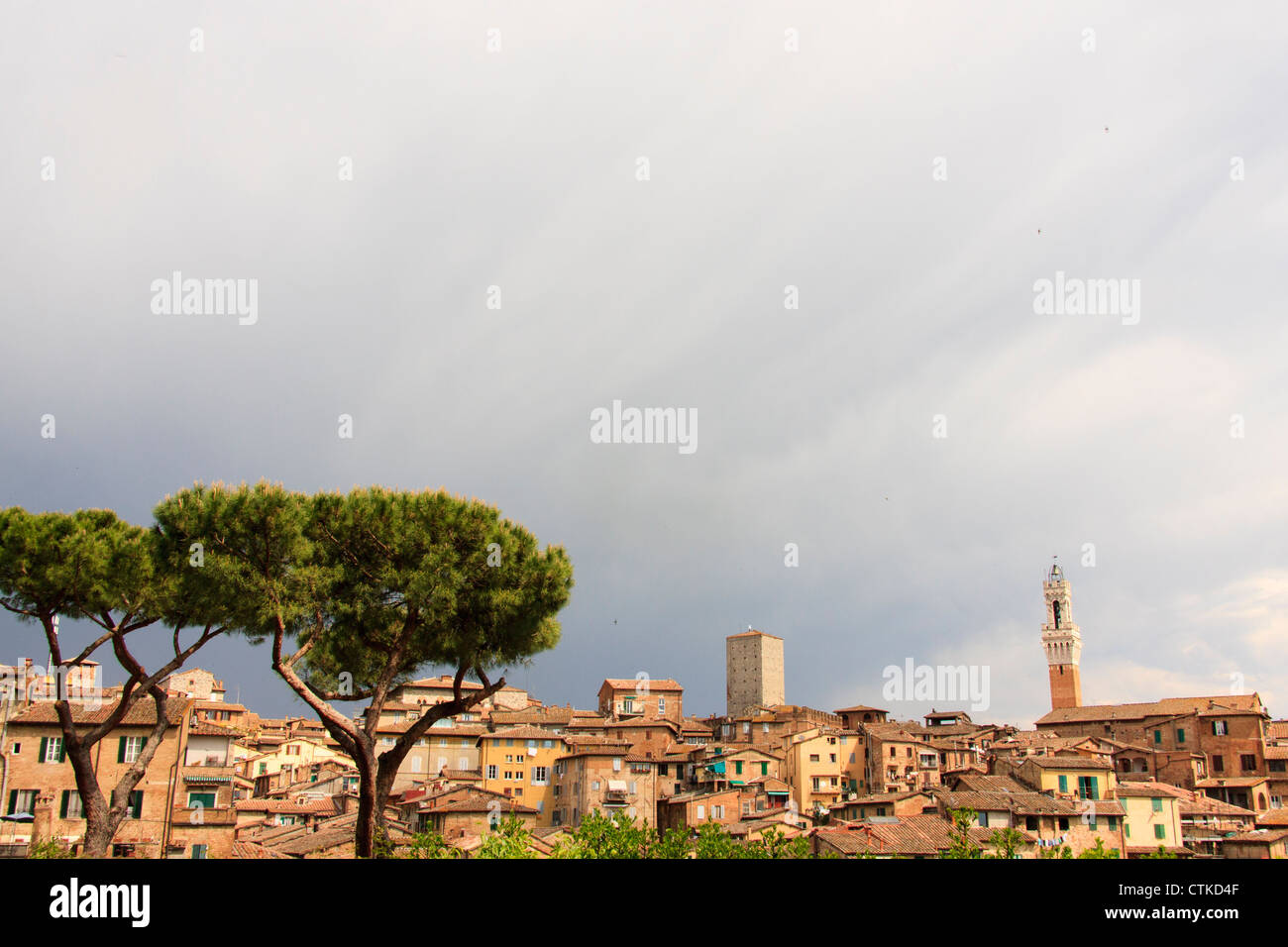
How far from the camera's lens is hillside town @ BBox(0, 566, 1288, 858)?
4178cm

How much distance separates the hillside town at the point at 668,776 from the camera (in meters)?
41.8

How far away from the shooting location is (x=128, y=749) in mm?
43375

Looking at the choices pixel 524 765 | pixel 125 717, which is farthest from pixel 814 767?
pixel 125 717

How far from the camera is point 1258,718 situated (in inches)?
3049

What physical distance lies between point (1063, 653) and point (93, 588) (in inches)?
7001

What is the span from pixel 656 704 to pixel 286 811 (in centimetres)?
5015

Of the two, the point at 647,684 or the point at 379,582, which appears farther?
the point at 647,684

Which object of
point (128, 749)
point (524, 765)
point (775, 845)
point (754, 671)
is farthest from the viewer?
point (754, 671)

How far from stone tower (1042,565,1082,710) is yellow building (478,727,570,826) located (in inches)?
5255

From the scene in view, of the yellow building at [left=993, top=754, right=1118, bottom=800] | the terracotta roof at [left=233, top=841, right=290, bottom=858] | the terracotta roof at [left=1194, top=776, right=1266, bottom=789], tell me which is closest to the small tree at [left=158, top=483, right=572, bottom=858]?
the terracotta roof at [left=233, top=841, right=290, bottom=858]

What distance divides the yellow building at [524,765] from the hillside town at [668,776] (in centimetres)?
12

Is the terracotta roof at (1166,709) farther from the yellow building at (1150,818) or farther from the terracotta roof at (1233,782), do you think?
the yellow building at (1150,818)

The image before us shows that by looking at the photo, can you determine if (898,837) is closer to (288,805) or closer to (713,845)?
(288,805)
